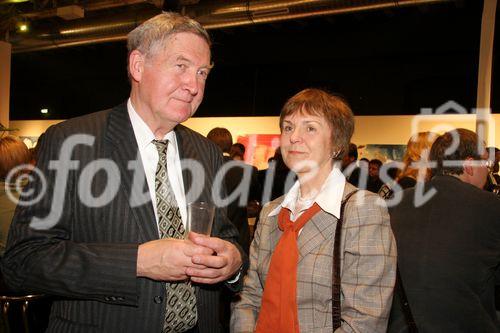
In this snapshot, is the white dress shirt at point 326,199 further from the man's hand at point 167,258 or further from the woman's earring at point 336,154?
the man's hand at point 167,258

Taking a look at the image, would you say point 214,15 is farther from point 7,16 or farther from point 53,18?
point 53,18

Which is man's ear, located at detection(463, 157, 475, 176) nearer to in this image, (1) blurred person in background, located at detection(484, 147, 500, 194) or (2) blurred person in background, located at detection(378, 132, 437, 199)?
(2) blurred person in background, located at detection(378, 132, 437, 199)

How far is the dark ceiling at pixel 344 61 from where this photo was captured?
807 cm

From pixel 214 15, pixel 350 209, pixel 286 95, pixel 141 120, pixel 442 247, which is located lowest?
pixel 442 247

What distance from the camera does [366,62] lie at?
9133 millimetres

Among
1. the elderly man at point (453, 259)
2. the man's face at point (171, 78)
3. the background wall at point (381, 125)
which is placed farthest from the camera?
the background wall at point (381, 125)

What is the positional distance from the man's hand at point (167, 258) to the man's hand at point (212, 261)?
0.4 inches

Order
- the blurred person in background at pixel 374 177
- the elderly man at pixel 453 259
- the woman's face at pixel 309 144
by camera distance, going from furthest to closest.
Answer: the blurred person in background at pixel 374 177, the elderly man at pixel 453 259, the woman's face at pixel 309 144

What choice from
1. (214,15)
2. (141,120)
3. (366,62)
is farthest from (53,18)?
(141,120)

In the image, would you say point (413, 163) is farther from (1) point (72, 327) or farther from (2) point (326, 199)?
(1) point (72, 327)

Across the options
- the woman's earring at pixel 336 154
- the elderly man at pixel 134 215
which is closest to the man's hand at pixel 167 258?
the elderly man at pixel 134 215

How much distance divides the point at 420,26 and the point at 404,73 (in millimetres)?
1050

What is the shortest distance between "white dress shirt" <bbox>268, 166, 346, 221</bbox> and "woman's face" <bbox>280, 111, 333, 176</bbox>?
0.08m

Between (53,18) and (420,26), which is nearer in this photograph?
(420,26)
